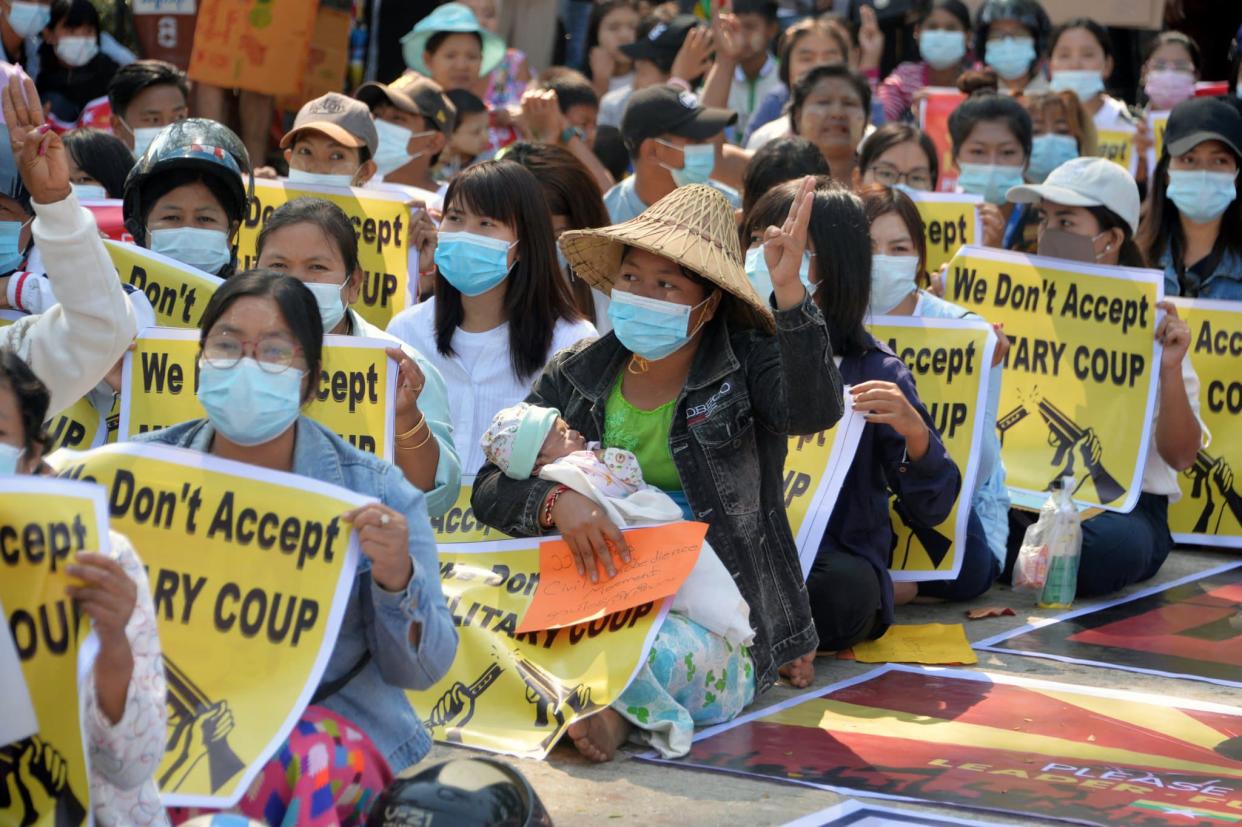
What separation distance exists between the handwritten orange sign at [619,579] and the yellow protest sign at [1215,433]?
11.0 ft

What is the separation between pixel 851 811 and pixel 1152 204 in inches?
185

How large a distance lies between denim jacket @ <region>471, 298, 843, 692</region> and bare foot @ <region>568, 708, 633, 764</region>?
0.61 meters

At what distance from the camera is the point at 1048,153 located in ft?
34.3

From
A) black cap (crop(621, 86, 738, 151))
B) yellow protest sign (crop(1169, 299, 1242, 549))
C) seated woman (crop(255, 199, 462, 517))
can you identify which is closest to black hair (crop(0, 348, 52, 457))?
seated woman (crop(255, 199, 462, 517))

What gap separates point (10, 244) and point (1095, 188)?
420 centimetres

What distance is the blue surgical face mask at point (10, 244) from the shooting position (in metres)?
5.84

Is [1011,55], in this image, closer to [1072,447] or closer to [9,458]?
[1072,447]

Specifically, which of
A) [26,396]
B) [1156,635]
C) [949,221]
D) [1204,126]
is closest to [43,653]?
[26,396]

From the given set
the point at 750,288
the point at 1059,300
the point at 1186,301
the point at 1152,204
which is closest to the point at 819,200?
the point at 750,288

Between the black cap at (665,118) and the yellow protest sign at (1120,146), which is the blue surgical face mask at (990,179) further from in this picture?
the yellow protest sign at (1120,146)

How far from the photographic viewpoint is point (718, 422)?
5.45 m

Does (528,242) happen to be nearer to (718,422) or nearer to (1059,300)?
(718,422)

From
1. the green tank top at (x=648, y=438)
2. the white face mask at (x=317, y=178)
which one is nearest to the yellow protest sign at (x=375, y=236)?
the white face mask at (x=317, y=178)

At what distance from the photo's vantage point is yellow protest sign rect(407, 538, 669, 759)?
525 cm
